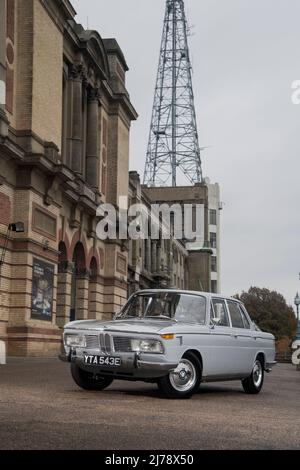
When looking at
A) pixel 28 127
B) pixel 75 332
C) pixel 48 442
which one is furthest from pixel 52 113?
pixel 48 442

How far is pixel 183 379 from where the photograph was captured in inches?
464

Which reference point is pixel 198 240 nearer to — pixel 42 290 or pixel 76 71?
pixel 76 71

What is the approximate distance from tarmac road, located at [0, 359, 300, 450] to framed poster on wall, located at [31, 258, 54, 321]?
13.6 metres

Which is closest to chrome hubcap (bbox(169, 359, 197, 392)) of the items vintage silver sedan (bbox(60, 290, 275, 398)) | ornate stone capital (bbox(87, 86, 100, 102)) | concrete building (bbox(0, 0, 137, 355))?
vintage silver sedan (bbox(60, 290, 275, 398))

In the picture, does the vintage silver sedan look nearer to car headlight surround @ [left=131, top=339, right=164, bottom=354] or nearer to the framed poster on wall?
car headlight surround @ [left=131, top=339, right=164, bottom=354]

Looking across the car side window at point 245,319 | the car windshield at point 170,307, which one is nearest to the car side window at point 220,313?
the car windshield at point 170,307

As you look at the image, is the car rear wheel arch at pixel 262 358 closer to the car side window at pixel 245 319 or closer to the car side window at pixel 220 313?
the car side window at pixel 245 319

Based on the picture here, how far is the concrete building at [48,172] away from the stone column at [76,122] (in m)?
0.05

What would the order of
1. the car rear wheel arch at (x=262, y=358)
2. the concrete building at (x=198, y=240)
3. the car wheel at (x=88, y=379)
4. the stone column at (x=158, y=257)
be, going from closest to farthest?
the car wheel at (x=88, y=379)
the car rear wheel arch at (x=262, y=358)
the stone column at (x=158, y=257)
the concrete building at (x=198, y=240)

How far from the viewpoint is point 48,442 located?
6.55 metres


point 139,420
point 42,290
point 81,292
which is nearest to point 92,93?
point 81,292

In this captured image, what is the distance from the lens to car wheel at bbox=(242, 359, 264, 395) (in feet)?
46.2

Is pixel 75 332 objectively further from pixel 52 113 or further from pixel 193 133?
pixel 193 133

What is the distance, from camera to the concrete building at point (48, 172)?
26.2 meters
